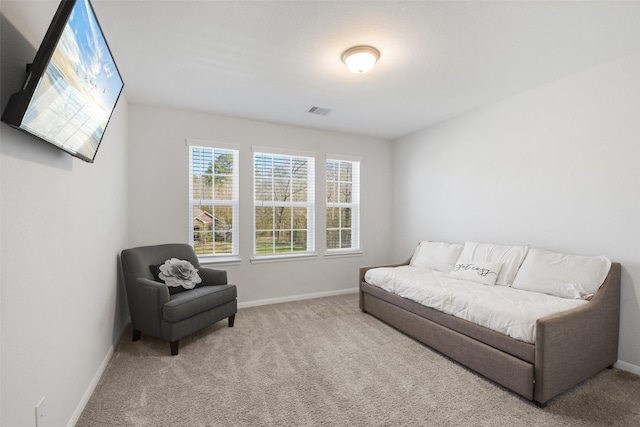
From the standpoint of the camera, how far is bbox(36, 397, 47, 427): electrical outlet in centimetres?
136

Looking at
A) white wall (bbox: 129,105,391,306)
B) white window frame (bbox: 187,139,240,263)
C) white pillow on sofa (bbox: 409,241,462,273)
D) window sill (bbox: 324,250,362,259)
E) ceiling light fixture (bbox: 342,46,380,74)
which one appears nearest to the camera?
ceiling light fixture (bbox: 342,46,380,74)

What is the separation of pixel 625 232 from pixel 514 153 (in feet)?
4.02

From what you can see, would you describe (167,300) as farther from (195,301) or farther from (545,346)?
(545,346)

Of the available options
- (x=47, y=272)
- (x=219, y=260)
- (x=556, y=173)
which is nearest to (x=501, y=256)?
(x=556, y=173)

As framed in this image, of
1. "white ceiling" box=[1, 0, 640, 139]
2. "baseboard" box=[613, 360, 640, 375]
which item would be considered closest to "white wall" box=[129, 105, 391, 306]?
"white ceiling" box=[1, 0, 640, 139]

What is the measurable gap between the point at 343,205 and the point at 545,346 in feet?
10.6

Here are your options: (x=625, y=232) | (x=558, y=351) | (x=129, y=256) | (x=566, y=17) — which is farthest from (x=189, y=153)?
(x=625, y=232)

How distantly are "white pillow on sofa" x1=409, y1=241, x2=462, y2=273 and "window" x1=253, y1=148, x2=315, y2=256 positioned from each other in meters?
1.54

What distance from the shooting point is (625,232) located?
2.49m

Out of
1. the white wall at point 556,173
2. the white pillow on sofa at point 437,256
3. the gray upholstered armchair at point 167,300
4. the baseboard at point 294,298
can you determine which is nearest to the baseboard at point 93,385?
the gray upholstered armchair at point 167,300

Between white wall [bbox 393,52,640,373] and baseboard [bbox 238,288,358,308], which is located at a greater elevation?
white wall [bbox 393,52,640,373]

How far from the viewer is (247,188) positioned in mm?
4082

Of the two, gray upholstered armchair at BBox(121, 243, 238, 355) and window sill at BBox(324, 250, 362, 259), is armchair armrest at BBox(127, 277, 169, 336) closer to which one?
gray upholstered armchair at BBox(121, 243, 238, 355)

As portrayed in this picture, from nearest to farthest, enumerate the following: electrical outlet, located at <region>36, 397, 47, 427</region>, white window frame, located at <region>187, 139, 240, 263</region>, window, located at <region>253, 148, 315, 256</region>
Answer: electrical outlet, located at <region>36, 397, 47, 427</region>
white window frame, located at <region>187, 139, 240, 263</region>
window, located at <region>253, 148, 315, 256</region>
